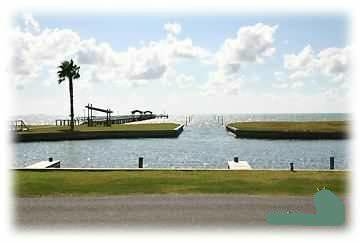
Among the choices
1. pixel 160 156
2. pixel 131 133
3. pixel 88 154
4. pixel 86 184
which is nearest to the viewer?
pixel 86 184

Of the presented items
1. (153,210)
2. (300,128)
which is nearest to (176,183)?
(153,210)

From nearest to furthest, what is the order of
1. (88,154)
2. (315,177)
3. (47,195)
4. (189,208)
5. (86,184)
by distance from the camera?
(189,208), (47,195), (86,184), (315,177), (88,154)

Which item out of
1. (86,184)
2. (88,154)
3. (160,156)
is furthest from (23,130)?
(86,184)

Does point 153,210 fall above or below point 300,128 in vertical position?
below

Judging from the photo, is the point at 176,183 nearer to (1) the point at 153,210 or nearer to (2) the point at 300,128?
(1) the point at 153,210

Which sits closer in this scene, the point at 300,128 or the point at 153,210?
the point at 153,210

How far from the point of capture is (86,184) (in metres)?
13.2

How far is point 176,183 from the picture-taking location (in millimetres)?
13125

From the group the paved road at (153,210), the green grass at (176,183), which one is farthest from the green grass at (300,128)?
the paved road at (153,210)

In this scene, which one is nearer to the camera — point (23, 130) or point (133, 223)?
point (133, 223)

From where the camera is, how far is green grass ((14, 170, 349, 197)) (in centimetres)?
1199

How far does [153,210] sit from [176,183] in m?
3.48
